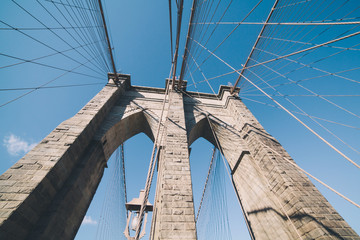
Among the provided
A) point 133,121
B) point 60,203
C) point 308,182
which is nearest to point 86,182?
point 60,203

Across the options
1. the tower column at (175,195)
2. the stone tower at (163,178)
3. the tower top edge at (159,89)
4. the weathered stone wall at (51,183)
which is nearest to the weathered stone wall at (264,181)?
the stone tower at (163,178)

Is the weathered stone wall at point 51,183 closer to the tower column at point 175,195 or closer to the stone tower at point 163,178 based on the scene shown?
the stone tower at point 163,178

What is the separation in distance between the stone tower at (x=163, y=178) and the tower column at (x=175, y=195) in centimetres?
2

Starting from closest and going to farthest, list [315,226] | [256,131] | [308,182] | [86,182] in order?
[315,226], [308,182], [86,182], [256,131]

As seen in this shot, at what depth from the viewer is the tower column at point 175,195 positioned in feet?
9.75

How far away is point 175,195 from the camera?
355cm

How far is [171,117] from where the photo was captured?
594 cm

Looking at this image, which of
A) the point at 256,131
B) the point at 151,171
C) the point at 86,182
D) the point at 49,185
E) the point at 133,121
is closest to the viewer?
the point at 151,171

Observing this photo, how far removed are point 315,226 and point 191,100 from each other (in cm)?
668

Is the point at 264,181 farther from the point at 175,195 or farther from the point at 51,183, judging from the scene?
the point at 51,183

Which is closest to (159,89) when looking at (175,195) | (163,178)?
(163,178)

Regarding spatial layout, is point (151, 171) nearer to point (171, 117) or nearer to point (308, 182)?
point (171, 117)

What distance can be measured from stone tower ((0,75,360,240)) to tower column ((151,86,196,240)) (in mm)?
18

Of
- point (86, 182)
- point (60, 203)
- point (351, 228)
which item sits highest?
point (86, 182)
